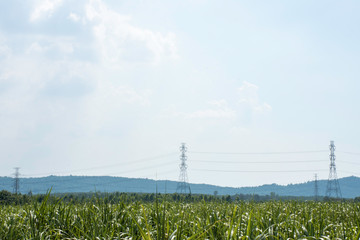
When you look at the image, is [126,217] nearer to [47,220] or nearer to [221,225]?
[47,220]

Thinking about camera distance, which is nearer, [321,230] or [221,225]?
[221,225]

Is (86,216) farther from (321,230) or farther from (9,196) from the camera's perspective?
(9,196)

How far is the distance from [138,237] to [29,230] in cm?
306

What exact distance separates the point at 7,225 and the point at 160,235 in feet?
23.9

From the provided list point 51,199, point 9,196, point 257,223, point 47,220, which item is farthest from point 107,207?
point 9,196

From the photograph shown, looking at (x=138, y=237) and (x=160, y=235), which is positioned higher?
(x=160, y=235)

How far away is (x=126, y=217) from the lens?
10.3 meters

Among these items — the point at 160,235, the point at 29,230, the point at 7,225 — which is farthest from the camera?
the point at 7,225

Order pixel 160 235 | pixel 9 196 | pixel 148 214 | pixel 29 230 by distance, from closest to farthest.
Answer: pixel 160 235, pixel 29 230, pixel 148 214, pixel 9 196

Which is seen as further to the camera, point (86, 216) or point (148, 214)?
point (148, 214)

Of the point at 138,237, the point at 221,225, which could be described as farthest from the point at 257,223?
the point at 138,237

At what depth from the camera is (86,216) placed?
1013 cm

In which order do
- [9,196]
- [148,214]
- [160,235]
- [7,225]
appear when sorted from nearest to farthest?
[160,235], [7,225], [148,214], [9,196]

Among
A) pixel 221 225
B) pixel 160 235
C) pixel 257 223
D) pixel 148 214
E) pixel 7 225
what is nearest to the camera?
pixel 160 235
